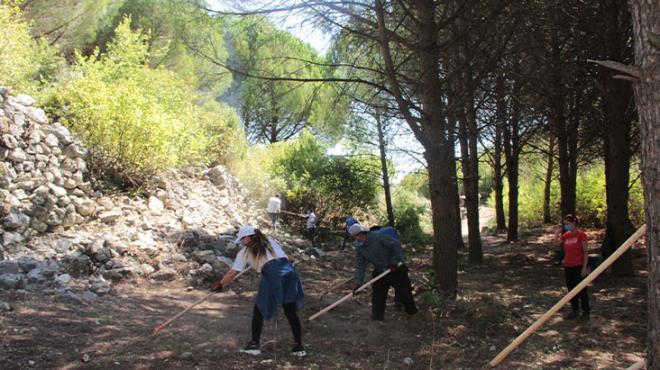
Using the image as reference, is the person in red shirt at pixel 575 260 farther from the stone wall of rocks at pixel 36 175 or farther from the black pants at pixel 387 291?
the stone wall of rocks at pixel 36 175

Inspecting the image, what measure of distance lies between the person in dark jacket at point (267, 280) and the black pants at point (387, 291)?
1808mm

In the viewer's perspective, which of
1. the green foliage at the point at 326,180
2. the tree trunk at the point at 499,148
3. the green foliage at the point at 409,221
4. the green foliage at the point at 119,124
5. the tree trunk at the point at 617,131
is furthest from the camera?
the green foliage at the point at 326,180

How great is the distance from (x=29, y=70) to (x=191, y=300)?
7.01 metres

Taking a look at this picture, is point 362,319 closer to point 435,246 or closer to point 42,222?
point 435,246

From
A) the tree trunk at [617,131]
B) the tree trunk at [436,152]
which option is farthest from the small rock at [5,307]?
Answer: the tree trunk at [617,131]

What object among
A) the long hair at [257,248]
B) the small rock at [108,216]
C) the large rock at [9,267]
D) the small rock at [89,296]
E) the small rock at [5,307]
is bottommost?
the small rock at [89,296]

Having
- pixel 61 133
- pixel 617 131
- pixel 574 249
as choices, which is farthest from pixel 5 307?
pixel 617 131

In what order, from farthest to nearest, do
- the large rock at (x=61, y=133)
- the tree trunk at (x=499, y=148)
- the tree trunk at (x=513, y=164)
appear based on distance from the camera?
the tree trunk at (x=513, y=164), the large rock at (x=61, y=133), the tree trunk at (x=499, y=148)

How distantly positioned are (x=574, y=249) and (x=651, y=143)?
421 centimetres

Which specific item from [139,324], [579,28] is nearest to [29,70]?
[139,324]

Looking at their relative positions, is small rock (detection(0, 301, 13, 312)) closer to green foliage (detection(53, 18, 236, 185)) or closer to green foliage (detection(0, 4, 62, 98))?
green foliage (detection(53, 18, 236, 185))

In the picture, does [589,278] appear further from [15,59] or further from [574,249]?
[15,59]

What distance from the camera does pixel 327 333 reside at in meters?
6.48

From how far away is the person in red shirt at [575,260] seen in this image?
6776 mm
